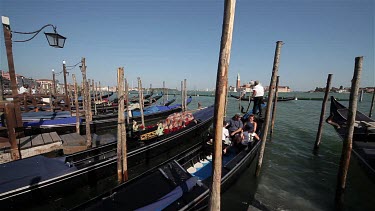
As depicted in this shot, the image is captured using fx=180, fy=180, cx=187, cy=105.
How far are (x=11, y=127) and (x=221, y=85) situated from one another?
575 centimetres

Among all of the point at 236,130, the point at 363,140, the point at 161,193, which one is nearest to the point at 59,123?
the point at 161,193

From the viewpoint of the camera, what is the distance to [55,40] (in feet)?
15.9

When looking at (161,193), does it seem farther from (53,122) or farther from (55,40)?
(53,122)

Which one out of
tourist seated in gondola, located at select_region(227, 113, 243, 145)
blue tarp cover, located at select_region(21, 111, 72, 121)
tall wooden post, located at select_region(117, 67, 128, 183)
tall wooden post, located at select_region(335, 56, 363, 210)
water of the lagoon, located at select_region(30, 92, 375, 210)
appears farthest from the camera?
blue tarp cover, located at select_region(21, 111, 72, 121)

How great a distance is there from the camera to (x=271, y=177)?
6.00 m

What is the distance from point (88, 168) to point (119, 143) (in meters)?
1.30

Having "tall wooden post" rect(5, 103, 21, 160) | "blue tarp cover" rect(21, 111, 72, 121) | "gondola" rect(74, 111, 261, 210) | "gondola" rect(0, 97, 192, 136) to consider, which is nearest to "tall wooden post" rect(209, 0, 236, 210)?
"gondola" rect(74, 111, 261, 210)

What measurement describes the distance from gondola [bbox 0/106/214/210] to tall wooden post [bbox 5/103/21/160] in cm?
105

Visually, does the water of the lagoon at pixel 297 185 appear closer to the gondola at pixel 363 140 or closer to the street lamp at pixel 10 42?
the gondola at pixel 363 140

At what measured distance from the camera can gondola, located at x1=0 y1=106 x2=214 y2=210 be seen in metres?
3.63

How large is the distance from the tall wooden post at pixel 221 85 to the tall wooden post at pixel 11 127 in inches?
215

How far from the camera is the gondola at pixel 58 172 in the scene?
3.63 meters

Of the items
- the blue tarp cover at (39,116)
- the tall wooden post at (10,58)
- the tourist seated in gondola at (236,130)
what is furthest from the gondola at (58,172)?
the blue tarp cover at (39,116)

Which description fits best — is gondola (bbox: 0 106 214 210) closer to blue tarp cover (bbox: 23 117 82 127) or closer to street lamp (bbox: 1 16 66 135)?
street lamp (bbox: 1 16 66 135)
